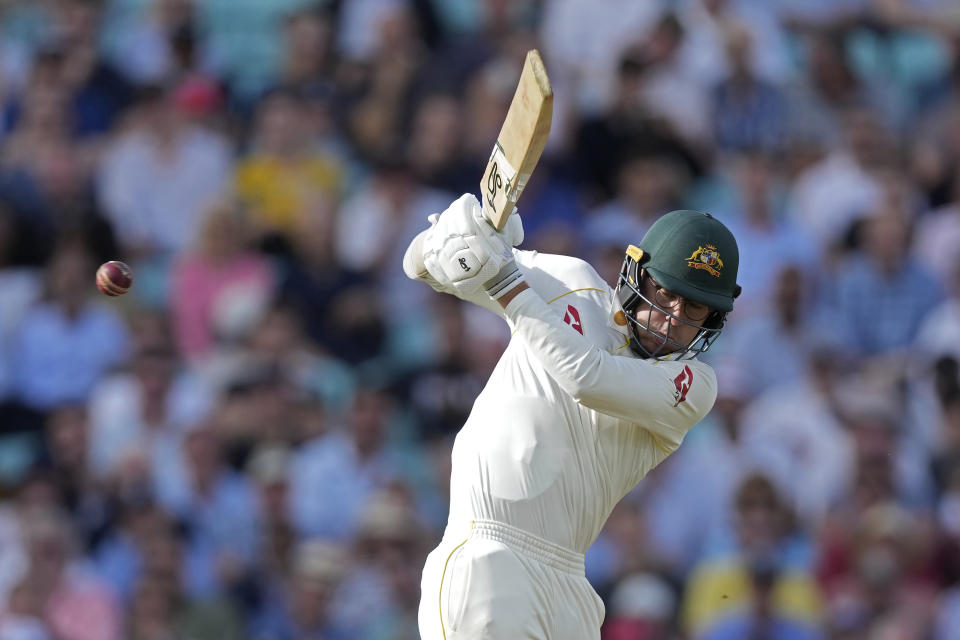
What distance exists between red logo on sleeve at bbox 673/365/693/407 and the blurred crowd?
3.59m

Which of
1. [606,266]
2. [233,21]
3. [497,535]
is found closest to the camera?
[497,535]

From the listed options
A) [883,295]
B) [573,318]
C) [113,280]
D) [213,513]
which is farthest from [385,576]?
[573,318]

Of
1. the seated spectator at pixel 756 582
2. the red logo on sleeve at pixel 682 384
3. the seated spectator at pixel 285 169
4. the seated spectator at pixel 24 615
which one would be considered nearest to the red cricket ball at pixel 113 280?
the red logo on sleeve at pixel 682 384

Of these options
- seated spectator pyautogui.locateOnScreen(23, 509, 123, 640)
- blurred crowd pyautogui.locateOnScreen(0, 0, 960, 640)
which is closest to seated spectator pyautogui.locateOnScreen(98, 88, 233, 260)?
blurred crowd pyautogui.locateOnScreen(0, 0, 960, 640)

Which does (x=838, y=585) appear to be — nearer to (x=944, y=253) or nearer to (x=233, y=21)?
(x=944, y=253)

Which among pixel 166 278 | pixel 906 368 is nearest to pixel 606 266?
pixel 906 368

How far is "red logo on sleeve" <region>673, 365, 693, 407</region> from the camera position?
4.48 meters

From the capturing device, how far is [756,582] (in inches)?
311

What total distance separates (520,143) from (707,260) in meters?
0.68

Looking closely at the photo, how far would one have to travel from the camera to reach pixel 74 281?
913 cm

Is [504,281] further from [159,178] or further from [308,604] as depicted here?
[159,178]

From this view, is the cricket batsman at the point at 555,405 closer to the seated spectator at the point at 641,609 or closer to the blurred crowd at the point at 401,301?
the seated spectator at the point at 641,609

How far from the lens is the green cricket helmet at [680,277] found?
4445 millimetres

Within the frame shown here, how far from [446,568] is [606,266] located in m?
4.37
